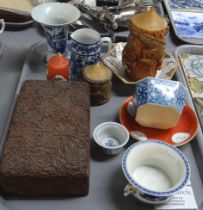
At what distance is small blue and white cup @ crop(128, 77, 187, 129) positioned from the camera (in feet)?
2.02

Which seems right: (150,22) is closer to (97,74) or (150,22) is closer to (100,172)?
(97,74)

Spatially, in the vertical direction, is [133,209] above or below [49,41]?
below

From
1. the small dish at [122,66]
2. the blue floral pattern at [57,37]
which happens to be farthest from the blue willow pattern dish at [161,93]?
the blue floral pattern at [57,37]

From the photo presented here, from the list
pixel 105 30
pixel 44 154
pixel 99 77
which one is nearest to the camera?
pixel 44 154

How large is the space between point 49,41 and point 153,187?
41 centimetres

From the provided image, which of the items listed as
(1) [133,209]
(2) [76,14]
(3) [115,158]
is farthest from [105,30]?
(1) [133,209]

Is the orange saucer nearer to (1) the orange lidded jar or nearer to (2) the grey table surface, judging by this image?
(2) the grey table surface

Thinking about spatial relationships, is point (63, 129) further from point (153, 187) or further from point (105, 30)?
point (105, 30)

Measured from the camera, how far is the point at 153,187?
54 cm

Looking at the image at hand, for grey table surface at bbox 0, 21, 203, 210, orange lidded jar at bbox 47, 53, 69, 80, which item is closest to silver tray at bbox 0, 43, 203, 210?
grey table surface at bbox 0, 21, 203, 210

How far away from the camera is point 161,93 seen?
2.04 feet

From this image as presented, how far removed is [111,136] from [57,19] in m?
0.32

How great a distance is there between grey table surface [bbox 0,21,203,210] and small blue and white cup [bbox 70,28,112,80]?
0.09 meters

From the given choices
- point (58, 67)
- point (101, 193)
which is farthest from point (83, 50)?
point (101, 193)
